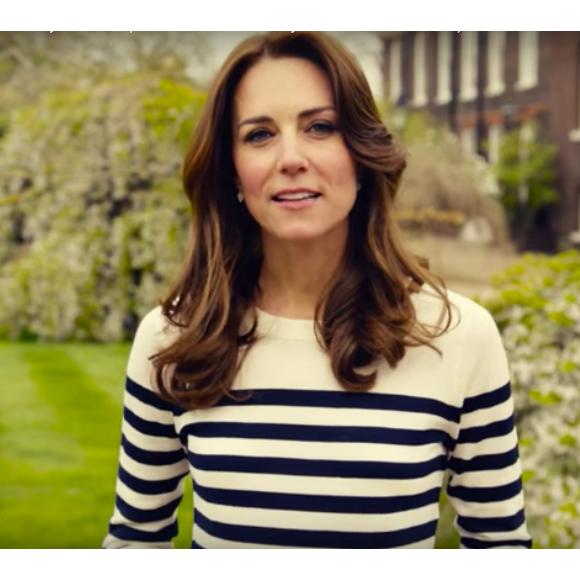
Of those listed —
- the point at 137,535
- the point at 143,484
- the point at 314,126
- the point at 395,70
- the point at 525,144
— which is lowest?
the point at 137,535

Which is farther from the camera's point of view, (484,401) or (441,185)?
(441,185)

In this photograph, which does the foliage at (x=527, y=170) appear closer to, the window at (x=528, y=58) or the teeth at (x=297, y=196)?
the window at (x=528, y=58)

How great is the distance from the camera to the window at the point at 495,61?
3.20m

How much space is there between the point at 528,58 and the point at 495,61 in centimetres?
14

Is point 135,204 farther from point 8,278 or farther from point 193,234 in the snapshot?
point 193,234

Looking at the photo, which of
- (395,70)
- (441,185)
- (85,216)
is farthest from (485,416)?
(85,216)

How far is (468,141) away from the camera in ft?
12.7

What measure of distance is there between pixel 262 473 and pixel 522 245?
2.88 metres

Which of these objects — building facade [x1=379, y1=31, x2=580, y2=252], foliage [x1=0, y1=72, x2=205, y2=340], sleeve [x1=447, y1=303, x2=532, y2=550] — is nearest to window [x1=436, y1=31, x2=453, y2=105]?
building facade [x1=379, y1=31, x2=580, y2=252]

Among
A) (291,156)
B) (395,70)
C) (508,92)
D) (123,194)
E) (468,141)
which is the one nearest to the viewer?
(291,156)

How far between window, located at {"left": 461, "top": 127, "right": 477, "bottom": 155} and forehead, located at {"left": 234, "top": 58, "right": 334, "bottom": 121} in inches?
109

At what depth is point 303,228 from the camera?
1224 mm

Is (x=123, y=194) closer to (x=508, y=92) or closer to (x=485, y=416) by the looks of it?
(x=508, y=92)

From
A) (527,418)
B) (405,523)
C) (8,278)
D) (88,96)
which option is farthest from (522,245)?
(405,523)
